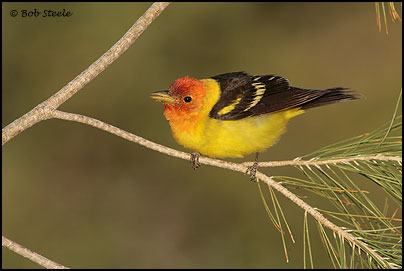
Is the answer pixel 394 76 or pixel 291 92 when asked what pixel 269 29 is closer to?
pixel 394 76

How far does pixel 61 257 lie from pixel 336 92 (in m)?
3.13

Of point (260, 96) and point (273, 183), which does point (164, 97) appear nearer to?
point (260, 96)

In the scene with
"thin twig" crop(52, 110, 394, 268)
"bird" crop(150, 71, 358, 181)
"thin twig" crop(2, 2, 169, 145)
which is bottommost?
"thin twig" crop(52, 110, 394, 268)

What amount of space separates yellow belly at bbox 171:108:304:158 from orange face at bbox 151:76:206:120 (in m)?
0.12

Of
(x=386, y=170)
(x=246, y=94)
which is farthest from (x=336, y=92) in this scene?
(x=386, y=170)

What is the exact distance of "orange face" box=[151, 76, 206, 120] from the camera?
2900 millimetres

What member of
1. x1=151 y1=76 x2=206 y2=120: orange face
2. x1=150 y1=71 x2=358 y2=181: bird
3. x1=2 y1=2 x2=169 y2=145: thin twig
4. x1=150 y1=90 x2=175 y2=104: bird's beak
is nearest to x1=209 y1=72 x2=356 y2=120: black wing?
x1=150 y1=71 x2=358 y2=181: bird

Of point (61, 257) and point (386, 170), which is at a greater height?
point (61, 257)

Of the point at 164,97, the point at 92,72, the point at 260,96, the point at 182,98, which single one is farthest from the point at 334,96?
the point at 92,72

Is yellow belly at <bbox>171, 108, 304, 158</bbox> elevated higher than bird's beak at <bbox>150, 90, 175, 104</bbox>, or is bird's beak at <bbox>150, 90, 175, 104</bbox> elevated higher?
bird's beak at <bbox>150, 90, 175, 104</bbox>

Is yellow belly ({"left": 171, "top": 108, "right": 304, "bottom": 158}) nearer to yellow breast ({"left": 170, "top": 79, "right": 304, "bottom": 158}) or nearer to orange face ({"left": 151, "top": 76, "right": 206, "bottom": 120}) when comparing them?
yellow breast ({"left": 170, "top": 79, "right": 304, "bottom": 158})

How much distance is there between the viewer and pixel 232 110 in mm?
2908

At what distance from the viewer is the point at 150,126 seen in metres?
4.88

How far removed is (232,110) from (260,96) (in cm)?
29
